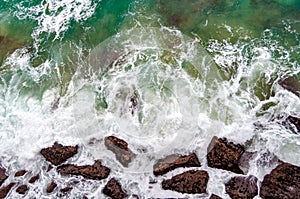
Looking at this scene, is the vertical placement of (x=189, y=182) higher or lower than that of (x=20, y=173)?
lower

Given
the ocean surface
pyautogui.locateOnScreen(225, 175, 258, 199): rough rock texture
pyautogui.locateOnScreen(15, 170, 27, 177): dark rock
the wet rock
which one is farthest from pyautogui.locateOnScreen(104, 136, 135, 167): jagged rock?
the wet rock

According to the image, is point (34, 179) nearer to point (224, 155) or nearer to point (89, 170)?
point (89, 170)

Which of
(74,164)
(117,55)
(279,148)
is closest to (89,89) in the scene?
(117,55)

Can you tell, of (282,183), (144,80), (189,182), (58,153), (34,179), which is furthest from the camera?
(144,80)

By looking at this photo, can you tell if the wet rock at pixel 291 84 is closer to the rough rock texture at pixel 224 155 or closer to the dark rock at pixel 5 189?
the rough rock texture at pixel 224 155

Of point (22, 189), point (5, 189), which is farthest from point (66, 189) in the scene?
point (5, 189)

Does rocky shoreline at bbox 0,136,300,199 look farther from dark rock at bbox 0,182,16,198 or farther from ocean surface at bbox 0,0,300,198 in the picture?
ocean surface at bbox 0,0,300,198
